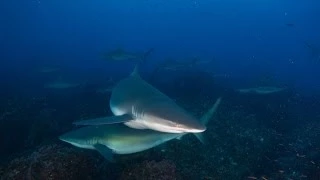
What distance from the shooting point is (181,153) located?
832 centimetres

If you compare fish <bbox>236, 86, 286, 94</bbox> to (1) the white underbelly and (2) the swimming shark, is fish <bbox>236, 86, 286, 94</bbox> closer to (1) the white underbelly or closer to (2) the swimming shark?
(2) the swimming shark

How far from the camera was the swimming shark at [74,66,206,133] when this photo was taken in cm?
480

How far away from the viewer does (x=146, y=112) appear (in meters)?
5.48

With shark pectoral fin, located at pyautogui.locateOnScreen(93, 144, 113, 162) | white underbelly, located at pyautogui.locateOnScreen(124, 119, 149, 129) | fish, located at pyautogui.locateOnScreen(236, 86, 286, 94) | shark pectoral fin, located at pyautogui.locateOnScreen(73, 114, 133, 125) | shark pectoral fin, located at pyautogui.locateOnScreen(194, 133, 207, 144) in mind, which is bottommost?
fish, located at pyautogui.locateOnScreen(236, 86, 286, 94)

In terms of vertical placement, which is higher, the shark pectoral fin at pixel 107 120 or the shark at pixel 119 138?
the shark pectoral fin at pixel 107 120

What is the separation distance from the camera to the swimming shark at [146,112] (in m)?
4.80

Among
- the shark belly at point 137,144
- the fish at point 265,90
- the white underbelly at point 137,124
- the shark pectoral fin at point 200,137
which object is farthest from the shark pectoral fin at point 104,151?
the fish at point 265,90

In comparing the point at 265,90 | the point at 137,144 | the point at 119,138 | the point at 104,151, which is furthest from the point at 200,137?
the point at 265,90

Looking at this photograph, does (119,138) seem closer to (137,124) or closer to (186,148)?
(137,124)

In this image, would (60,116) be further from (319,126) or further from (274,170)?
(319,126)

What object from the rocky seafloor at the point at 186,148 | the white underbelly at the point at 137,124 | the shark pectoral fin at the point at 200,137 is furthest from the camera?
the shark pectoral fin at the point at 200,137

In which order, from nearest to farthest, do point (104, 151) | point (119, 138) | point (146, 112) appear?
point (146, 112)
point (104, 151)
point (119, 138)

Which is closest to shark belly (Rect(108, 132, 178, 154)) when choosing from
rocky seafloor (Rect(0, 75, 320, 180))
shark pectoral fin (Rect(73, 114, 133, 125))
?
rocky seafloor (Rect(0, 75, 320, 180))

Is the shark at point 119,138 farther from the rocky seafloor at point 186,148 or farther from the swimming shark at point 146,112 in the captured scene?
the rocky seafloor at point 186,148
